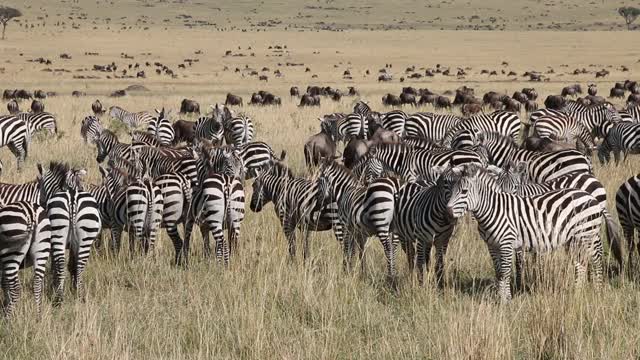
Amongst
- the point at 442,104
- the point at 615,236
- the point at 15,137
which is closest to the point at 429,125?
the point at 15,137

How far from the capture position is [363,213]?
8.95 m

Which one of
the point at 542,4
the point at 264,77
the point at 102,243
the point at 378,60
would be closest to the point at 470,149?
the point at 102,243

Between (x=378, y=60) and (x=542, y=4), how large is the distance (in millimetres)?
101047

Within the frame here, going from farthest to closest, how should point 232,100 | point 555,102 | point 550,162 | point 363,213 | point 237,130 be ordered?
1. point 232,100
2. point 555,102
3. point 237,130
4. point 550,162
5. point 363,213

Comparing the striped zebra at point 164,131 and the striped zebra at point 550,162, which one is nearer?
the striped zebra at point 550,162

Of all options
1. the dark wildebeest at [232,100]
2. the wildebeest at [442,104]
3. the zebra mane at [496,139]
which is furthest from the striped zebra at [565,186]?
the dark wildebeest at [232,100]

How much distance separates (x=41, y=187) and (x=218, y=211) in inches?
91.6

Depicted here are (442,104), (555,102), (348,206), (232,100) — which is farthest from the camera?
(232,100)

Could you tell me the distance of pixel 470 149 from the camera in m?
13.5

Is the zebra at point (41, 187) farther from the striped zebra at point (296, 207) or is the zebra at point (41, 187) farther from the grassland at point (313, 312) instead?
the striped zebra at point (296, 207)

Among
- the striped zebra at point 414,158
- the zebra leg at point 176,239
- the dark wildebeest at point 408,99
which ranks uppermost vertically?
the dark wildebeest at point 408,99

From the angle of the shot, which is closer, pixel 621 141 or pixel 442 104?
pixel 621 141

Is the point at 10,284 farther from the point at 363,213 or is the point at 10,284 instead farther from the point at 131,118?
the point at 131,118

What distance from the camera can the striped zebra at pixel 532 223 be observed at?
784 centimetres
